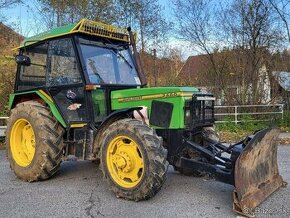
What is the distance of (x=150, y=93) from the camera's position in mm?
6000

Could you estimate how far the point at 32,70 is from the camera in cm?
721

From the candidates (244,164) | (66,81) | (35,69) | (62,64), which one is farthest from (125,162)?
(35,69)

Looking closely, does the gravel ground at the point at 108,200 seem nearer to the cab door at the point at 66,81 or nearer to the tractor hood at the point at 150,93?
the cab door at the point at 66,81

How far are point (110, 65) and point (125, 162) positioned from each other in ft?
6.36

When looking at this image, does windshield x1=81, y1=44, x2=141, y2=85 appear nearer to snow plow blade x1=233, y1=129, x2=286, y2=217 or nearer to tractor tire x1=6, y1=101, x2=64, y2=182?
tractor tire x1=6, y1=101, x2=64, y2=182

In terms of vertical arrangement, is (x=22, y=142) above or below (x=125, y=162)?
above

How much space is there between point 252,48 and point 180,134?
13.2m

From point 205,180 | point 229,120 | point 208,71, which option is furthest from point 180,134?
point 208,71

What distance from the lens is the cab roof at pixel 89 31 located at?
6.36 m

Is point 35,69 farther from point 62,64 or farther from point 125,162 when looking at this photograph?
point 125,162

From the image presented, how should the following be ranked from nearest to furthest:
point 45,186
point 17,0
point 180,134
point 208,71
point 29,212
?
1. point 29,212
2. point 180,134
3. point 45,186
4. point 17,0
5. point 208,71

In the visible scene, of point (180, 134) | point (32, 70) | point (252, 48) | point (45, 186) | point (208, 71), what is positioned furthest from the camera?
point (208, 71)

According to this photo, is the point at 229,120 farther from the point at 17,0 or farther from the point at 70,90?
the point at 70,90

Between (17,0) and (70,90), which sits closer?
(70,90)
